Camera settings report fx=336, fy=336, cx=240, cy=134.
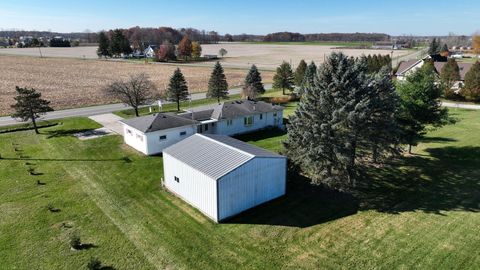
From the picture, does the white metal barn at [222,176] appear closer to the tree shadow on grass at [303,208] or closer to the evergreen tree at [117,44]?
the tree shadow on grass at [303,208]

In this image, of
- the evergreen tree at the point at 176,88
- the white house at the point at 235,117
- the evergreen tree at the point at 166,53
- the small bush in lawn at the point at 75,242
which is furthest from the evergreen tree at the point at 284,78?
the evergreen tree at the point at 166,53

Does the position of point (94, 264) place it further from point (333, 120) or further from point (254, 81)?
point (254, 81)

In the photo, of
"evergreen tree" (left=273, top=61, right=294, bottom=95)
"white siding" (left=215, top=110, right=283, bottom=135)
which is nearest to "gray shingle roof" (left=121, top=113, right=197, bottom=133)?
"white siding" (left=215, top=110, right=283, bottom=135)

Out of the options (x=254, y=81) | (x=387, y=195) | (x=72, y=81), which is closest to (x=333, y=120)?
(x=387, y=195)

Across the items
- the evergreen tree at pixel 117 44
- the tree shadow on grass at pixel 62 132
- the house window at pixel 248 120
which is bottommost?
the tree shadow on grass at pixel 62 132

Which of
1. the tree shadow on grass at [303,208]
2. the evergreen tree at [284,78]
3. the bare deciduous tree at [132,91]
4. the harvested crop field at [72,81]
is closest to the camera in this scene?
the tree shadow on grass at [303,208]

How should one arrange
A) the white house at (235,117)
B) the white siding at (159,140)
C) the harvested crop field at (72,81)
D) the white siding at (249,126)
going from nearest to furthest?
1. the white siding at (159,140)
2. the white house at (235,117)
3. the white siding at (249,126)
4. the harvested crop field at (72,81)

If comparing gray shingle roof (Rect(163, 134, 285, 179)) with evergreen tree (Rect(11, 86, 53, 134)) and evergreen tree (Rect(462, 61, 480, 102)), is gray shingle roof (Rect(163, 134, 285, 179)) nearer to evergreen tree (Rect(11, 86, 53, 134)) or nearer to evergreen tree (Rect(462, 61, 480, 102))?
evergreen tree (Rect(11, 86, 53, 134))
